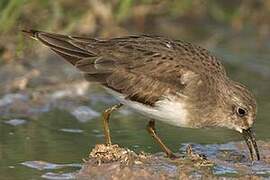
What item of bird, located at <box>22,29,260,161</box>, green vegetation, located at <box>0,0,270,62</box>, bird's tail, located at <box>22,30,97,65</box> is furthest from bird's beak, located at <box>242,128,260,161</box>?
green vegetation, located at <box>0,0,270,62</box>

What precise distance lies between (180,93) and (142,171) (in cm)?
100

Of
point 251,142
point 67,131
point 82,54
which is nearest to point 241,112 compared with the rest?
point 251,142

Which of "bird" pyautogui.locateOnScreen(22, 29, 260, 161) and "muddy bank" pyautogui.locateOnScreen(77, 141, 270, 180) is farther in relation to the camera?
"bird" pyautogui.locateOnScreen(22, 29, 260, 161)

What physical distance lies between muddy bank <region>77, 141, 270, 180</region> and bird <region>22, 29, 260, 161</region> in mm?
226

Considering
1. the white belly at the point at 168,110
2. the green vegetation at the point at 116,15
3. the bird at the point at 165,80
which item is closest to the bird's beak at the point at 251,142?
the bird at the point at 165,80

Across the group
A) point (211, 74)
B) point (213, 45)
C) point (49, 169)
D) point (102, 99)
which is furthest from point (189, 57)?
point (213, 45)

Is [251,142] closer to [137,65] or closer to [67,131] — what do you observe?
[137,65]

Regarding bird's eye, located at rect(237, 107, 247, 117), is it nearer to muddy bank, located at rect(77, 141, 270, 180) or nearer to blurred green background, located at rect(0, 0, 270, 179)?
muddy bank, located at rect(77, 141, 270, 180)

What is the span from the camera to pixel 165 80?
8.99 metres

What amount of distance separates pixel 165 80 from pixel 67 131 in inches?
63.4

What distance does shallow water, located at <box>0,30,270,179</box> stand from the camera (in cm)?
868

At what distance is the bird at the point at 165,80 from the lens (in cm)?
893

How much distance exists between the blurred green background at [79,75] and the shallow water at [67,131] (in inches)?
0.4

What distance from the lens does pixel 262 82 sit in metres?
12.8
